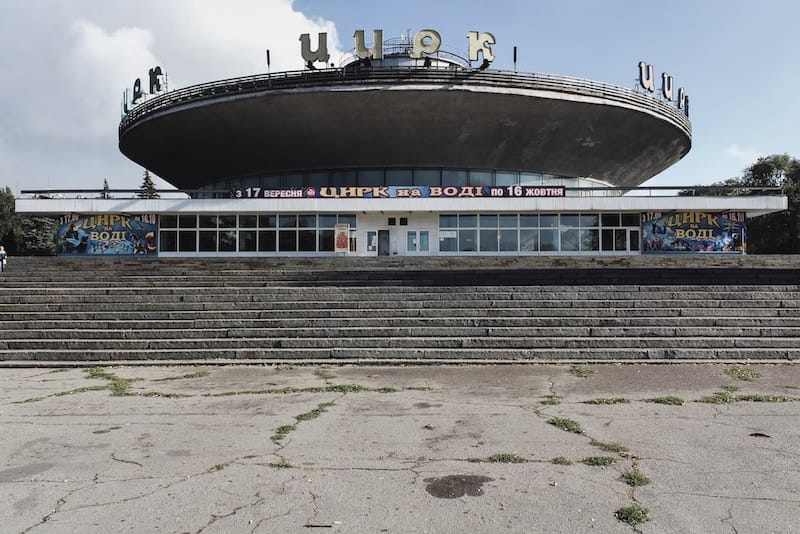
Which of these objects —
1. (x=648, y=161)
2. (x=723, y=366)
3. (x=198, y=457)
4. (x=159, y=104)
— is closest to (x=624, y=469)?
(x=198, y=457)

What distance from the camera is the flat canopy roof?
30.4 metres

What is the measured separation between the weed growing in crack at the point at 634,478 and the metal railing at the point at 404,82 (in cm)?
2761

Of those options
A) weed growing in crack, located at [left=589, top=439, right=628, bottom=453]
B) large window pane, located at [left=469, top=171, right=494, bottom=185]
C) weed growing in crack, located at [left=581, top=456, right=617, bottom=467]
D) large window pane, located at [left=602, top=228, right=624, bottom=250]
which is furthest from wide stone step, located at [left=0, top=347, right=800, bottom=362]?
large window pane, located at [left=469, top=171, right=494, bottom=185]

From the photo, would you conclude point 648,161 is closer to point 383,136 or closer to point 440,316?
point 383,136

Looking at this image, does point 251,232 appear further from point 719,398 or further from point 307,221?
point 719,398

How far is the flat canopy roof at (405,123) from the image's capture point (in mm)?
30359

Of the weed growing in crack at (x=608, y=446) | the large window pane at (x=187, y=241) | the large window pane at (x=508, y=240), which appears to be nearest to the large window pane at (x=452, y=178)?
the large window pane at (x=508, y=240)

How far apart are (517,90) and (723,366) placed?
907 inches

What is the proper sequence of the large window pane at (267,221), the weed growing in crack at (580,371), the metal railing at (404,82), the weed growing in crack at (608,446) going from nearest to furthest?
the weed growing in crack at (608,446) → the weed growing in crack at (580,371) → the metal railing at (404,82) → the large window pane at (267,221)

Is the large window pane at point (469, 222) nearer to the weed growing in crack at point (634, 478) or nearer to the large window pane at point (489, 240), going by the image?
the large window pane at point (489, 240)

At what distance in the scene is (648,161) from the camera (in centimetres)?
3931

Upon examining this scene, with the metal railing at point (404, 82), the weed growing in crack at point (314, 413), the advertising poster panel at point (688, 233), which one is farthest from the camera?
the advertising poster panel at point (688, 233)

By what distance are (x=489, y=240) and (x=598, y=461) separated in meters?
28.0

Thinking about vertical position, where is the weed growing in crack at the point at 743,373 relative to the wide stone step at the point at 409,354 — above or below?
below
